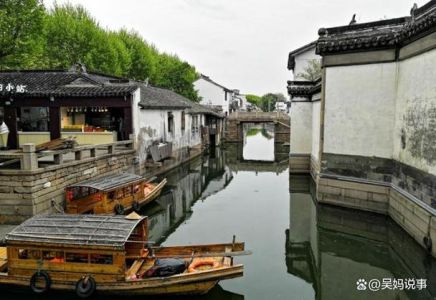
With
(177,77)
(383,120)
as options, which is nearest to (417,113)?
(383,120)

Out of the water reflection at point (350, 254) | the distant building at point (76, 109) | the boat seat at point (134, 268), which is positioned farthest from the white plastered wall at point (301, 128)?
the boat seat at point (134, 268)

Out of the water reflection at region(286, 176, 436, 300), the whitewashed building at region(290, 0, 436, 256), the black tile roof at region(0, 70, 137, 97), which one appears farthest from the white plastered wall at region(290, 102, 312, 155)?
the black tile roof at region(0, 70, 137, 97)

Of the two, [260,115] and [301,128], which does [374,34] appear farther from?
[260,115]

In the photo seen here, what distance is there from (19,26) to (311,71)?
2455 cm

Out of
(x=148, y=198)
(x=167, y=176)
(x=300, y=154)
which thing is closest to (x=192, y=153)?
(x=167, y=176)

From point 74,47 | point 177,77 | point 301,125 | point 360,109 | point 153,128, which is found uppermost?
point 74,47

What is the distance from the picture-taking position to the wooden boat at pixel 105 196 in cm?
1358

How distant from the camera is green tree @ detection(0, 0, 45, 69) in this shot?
20609mm

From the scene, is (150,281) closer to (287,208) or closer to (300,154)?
(287,208)

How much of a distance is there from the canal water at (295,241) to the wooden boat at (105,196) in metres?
1.46

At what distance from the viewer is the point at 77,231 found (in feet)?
28.3

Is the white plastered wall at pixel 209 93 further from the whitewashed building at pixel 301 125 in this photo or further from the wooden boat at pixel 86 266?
the wooden boat at pixel 86 266

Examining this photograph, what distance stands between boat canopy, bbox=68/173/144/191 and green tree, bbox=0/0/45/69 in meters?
12.0

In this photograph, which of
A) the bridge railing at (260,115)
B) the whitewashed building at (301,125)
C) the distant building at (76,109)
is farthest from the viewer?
the bridge railing at (260,115)
